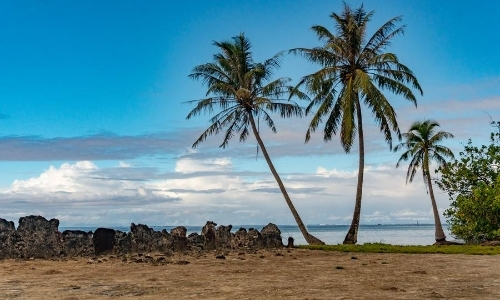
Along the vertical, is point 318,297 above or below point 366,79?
below

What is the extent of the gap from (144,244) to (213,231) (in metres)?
3.51

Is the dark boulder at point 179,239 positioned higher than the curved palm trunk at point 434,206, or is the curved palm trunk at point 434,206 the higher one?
the curved palm trunk at point 434,206

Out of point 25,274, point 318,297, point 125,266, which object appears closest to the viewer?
point 318,297

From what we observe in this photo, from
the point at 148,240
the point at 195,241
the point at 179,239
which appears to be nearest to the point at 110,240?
the point at 148,240

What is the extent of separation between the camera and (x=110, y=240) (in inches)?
834

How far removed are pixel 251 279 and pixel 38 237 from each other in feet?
34.2

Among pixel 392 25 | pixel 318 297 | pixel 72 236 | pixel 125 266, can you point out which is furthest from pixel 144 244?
pixel 392 25

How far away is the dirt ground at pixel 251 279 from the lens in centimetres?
977

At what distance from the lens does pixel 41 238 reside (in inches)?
775

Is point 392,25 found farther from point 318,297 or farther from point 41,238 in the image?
point 318,297

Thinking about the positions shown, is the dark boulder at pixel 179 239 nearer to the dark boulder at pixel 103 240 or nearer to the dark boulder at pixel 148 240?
the dark boulder at pixel 148 240

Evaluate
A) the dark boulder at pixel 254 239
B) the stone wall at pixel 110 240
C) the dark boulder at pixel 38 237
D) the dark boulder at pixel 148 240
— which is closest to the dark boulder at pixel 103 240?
the stone wall at pixel 110 240

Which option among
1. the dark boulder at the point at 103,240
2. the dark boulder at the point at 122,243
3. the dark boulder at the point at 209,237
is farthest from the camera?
the dark boulder at the point at 209,237

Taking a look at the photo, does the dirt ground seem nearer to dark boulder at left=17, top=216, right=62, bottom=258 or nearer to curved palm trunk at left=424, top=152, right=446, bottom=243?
dark boulder at left=17, top=216, right=62, bottom=258
